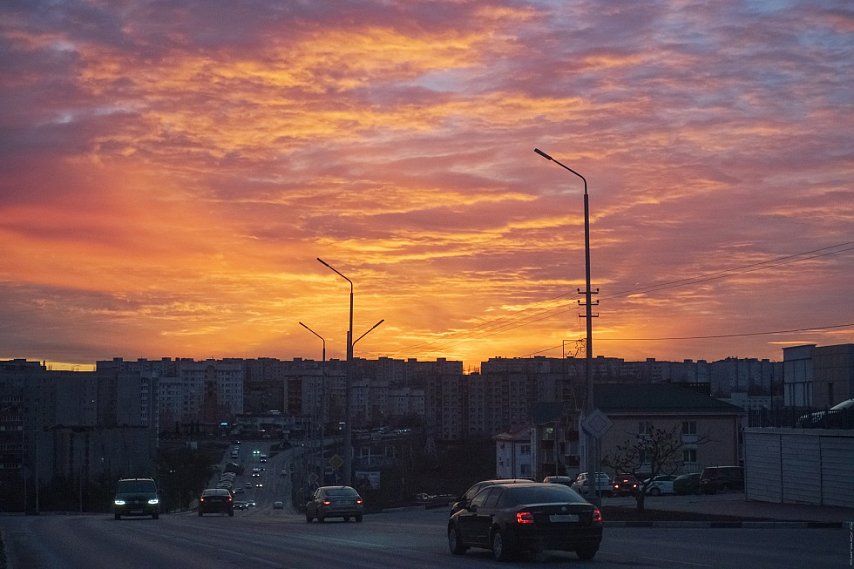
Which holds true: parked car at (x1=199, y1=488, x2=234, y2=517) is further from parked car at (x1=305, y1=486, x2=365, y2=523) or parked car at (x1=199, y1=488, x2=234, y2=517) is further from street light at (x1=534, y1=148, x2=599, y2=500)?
street light at (x1=534, y1=148, x2=599, y2=500)

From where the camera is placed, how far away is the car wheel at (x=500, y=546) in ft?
64.9

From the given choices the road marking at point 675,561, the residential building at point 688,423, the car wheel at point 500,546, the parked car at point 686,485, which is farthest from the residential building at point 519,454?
the road marking at point 675,561

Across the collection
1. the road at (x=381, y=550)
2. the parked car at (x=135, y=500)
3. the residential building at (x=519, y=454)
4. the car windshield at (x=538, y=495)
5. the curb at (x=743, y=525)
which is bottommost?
the residential building at (x=519, y=454)

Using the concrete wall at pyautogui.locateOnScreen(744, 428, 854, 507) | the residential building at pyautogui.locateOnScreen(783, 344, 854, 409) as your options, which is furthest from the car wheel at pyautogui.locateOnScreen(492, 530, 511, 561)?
the residential building at pyautogui.locateOnScreen(783, 344, 854, 409)

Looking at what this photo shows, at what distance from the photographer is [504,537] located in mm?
19828

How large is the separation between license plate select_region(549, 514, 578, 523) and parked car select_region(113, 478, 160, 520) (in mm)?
32157

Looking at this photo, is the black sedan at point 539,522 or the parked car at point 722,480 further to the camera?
the parked car at point 722,480

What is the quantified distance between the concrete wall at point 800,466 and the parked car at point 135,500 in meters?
26.1

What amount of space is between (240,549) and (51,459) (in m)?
123

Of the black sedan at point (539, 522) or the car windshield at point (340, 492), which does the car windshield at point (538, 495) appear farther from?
the car windshield at point (340, 492)

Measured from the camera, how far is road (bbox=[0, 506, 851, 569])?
62.6ft

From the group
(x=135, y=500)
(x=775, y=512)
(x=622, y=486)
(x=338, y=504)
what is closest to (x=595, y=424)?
(x=775, y=512)

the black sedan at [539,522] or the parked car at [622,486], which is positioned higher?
the black sedan at [539,522]

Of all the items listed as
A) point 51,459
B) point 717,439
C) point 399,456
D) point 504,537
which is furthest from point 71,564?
point 399,456
